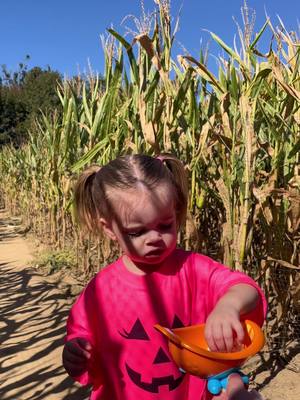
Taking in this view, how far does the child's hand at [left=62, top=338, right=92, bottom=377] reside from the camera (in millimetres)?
879

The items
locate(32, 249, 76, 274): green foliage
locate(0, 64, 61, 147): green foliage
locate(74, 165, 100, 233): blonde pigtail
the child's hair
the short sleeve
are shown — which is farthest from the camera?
locate(0, 64, 61, 147): green foliage

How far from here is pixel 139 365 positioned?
3.04 feet

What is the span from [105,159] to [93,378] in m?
2.20

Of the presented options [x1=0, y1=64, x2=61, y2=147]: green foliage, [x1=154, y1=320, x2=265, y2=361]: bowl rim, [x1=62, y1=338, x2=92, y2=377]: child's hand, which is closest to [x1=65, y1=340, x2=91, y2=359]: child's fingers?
[x1=62, y1=338, x2=92, y2=377]: child's hand

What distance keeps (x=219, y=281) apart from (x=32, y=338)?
2062 mm

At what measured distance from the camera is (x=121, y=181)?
945 millimetres

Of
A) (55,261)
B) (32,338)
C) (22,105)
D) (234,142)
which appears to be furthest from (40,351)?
(22,105)

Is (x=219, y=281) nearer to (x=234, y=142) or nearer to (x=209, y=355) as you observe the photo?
(x=209, y=355)

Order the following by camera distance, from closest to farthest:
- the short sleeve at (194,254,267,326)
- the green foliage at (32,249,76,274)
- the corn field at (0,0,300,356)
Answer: the short sleeve at (194,254,267,326), the corn field at (0,0,300,356), the green foliage at (32,249,76,274)

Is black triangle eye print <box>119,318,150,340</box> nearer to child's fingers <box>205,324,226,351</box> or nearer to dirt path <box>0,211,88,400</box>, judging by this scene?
child's fingers <box>205,324,226,351</box>

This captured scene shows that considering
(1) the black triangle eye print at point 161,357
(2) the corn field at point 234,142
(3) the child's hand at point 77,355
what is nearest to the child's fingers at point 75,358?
(3) the child's hand at point 77,355

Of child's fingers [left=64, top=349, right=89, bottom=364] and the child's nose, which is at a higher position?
the child's nose

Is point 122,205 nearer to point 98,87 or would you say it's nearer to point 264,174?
point 264,174

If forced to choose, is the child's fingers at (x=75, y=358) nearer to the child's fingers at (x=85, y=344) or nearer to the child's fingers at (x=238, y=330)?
→ the child's fingers at (x=85, y=344)
